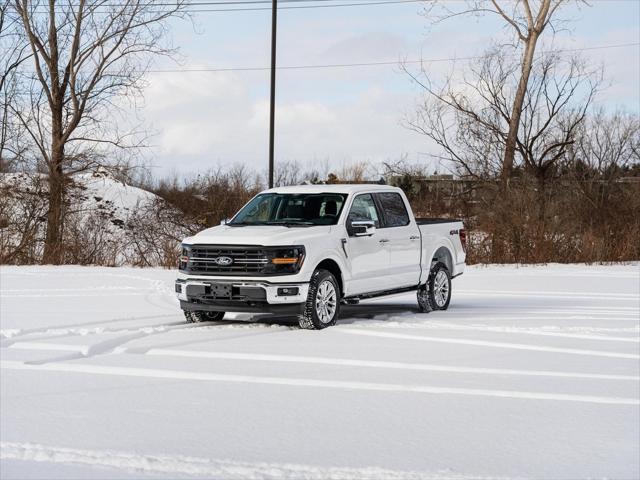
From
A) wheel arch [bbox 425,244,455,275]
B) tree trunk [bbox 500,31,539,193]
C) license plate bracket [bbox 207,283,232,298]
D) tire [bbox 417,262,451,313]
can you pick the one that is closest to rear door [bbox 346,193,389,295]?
tire [bbox 417,262,451,313]

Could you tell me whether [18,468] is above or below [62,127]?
below

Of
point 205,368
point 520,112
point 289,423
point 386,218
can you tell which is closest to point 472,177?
point 520,112

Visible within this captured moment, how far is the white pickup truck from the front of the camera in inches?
491

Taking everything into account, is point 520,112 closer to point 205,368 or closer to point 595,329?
point 595,329

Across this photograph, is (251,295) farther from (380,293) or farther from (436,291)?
(436,291)

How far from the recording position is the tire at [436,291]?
15258 millimetres

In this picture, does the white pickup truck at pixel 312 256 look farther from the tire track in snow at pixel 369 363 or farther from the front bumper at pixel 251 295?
the tire track in snow at pixel 369 363

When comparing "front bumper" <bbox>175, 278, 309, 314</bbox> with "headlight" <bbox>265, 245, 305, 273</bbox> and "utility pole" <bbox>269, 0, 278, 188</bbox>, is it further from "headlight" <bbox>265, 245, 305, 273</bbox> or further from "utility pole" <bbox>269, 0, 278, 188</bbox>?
"utility pole" <bbox>269, 0, 278, 188</bbox>

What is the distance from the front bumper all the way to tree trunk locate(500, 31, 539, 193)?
22.4 meters

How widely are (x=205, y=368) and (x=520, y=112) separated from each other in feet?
88.8

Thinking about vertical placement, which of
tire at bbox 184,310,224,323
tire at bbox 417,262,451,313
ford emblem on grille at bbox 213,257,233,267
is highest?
ford emblem on grille at bbox 213,257,233,267

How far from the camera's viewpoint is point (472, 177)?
35156 mm

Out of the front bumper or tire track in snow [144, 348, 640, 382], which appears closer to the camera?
tire track in snow [144, 348, 640, 382]

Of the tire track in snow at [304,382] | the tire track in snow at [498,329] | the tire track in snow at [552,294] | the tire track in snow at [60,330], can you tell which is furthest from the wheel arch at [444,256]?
the tire track in snow at [304,382]
